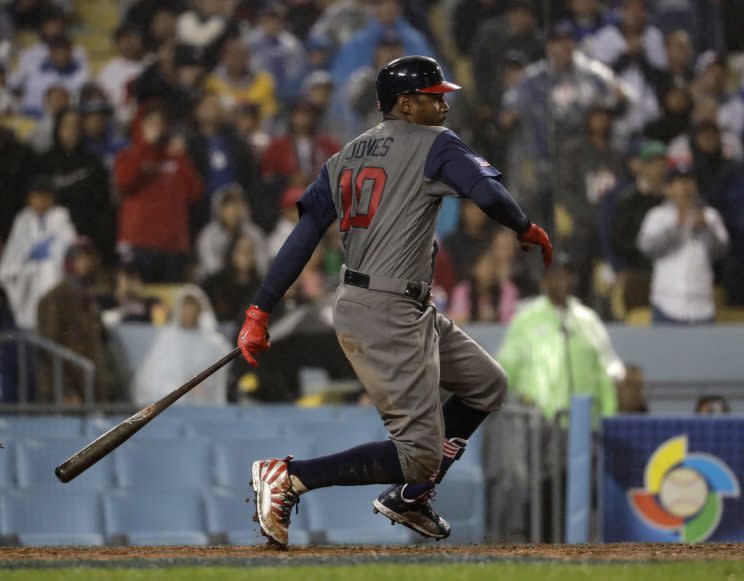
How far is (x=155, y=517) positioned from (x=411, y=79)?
149 inches

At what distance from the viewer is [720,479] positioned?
7805 millimetres

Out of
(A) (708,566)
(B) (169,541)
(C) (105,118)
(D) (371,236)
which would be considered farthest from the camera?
(C) (105,118)

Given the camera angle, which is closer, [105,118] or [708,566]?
[708,566]

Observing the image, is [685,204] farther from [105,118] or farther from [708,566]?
[708,566]

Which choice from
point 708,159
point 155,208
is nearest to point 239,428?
point 155,208

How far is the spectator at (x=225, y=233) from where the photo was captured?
10664mm

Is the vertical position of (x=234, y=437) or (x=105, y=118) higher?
(x=105, y=118)

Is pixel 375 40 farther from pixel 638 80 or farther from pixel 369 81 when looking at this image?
pixel 638 80

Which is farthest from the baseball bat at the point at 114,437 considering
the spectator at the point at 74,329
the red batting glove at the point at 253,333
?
the spectator at the point at 74,329

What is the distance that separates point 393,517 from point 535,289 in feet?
18.1

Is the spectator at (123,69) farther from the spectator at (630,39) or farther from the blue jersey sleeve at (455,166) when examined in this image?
the blue jersey sleeve at (455,166)

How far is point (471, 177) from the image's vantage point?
454 cm

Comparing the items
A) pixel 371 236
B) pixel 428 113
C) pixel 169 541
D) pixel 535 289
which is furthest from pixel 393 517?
pixel 535 289

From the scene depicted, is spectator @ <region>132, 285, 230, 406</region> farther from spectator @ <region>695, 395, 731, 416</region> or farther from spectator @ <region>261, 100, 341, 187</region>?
spectator @ <region>695, 395, 731, 416</region>
